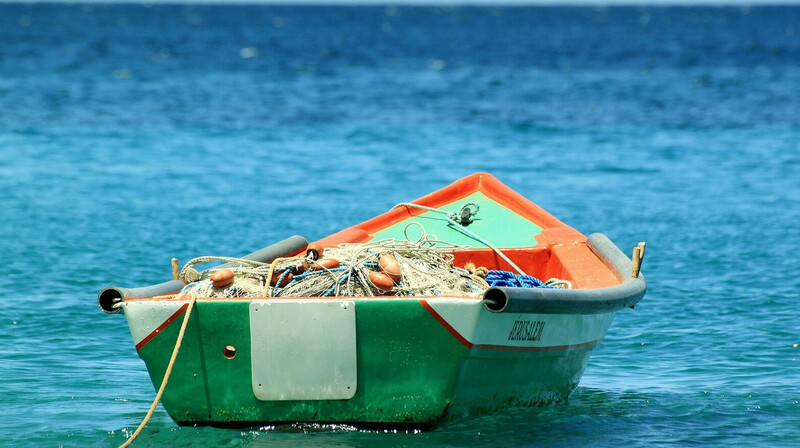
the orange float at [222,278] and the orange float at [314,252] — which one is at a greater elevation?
the orange float at [222,278]

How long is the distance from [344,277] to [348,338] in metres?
0.55

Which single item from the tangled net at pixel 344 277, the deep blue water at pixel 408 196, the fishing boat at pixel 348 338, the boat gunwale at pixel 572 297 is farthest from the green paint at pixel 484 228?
the fishing boat at pixel 348 338

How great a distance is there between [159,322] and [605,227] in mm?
8417

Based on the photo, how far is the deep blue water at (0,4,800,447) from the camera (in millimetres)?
6500

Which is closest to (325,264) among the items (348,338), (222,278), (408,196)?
(222,278)

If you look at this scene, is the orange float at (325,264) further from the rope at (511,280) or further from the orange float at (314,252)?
the rope at (511,280)

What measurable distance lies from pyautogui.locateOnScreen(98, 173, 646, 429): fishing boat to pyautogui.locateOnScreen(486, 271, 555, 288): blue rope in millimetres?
322

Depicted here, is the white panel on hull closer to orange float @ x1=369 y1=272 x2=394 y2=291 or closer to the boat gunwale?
orange float @ x1=369 y1=272 x2=394 y2=291

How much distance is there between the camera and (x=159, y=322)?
5.26 metres

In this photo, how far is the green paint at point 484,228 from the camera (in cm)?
791

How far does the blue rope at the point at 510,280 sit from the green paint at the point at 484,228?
3.92 ft

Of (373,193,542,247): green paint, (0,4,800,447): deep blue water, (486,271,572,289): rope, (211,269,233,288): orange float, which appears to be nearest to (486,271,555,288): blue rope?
(486,271,572,289): rope

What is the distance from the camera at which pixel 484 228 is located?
8.16 meters

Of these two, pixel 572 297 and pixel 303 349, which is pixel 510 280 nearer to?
pixel 572 297
